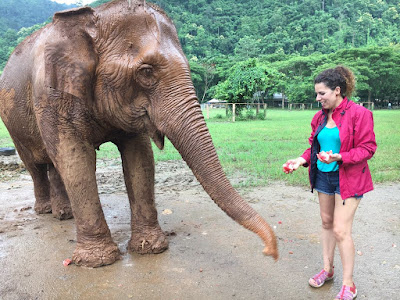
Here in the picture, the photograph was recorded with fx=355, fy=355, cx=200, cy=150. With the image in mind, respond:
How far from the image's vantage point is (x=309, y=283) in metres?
2.98

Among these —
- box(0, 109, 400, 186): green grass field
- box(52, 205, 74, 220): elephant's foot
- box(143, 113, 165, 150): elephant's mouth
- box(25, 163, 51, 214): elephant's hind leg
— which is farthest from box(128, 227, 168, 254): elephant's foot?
box(0, 109, 400, 186): green grass field

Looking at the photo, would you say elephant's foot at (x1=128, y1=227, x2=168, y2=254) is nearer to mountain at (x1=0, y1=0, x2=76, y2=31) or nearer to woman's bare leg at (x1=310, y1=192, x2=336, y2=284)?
woman's bare leg at (x1=310, y1=192, x2=336, y2=284)

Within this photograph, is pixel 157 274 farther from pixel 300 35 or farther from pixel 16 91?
A: pixel 300 35

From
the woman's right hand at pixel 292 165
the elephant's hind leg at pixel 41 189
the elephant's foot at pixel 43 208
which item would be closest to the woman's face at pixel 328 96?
the woman's right hand at pixel 292 165

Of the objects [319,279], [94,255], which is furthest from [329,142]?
[94,255]

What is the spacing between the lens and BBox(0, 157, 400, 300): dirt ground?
2963 millimetres

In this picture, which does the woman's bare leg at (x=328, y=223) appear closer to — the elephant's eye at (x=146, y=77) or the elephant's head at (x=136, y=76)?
the elephant's head at (x=136, y=76)

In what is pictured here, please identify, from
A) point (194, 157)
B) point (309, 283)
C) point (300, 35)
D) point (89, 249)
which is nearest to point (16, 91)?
point (89, 249)

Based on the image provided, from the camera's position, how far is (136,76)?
2.92 meters

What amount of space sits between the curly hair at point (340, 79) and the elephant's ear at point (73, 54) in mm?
1890

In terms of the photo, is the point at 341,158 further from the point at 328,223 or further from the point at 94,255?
the point at 94,255

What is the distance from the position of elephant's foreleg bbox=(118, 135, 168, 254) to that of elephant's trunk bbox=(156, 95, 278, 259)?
0.96 m

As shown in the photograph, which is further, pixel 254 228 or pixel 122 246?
pixel 122 246

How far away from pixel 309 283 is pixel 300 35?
97.3 metres
